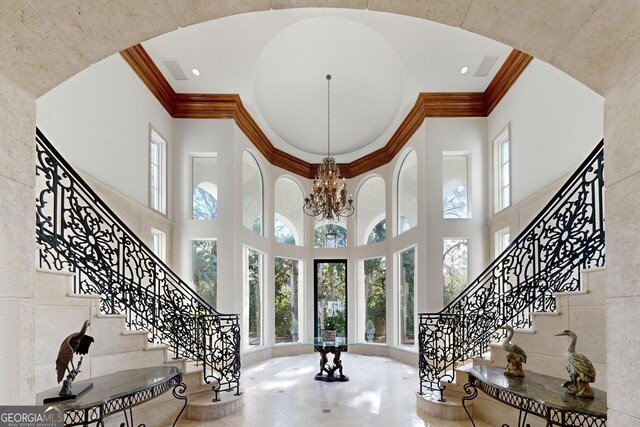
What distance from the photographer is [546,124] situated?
6.32 meters

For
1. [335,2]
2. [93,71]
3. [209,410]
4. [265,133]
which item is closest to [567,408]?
[335,2]

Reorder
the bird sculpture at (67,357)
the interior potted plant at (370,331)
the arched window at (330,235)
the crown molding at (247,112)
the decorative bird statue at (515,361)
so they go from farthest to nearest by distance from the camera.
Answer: the arched window at (330,235) < the interior potted plant at (370,331) < the crown molding at (247,112) < the decorative bird statue at (515,361) < the bird sculpture at (67,357)

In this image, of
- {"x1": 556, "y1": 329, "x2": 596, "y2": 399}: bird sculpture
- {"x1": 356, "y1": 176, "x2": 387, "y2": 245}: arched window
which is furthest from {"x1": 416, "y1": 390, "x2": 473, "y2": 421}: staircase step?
{"x1": 356, "y1": 176, "x2": 387, "y2": 245}: arched window

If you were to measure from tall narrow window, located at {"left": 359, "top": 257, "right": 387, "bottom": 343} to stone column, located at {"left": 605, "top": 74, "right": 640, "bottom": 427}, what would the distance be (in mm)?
9175

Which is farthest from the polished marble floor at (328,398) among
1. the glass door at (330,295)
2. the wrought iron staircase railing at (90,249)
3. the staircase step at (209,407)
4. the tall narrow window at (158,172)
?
the tall narrow window at (158,172)

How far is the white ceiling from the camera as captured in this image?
6.94 m

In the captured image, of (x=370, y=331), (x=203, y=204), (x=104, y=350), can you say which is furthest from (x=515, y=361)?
(x=370, y=331)

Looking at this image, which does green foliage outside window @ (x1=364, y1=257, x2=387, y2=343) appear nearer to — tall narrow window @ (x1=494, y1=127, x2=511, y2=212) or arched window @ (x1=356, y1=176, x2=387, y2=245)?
arched window @ (x1=356, y1=176, x2=387, y2=245)

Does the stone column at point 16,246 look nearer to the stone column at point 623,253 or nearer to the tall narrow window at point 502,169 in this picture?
the stone column at point 623,253

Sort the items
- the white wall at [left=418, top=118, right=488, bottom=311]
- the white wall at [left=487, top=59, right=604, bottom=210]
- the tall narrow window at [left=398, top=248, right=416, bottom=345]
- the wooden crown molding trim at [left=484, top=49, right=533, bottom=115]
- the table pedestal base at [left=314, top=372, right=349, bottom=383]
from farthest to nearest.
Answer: the tall narrow window at [left=398, top=248, right=416, bottom=345], the white wall at [left=418, top=118, right=488, bottom=311], the table pedestal base at [left=314, top=372, right=349, bottom=383], the wooden crown molding trim at [left=484, top=49, right=533, bottom=115], the white wall at [left=487, top=59, right=604, bottom=210]

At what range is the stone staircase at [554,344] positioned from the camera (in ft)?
11.2

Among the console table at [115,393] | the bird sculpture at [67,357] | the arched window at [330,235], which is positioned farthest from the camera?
the arched window at [330,235]

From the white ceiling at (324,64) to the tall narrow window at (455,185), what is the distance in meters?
1.48

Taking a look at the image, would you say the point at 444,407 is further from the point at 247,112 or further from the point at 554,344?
the point at 247,112
